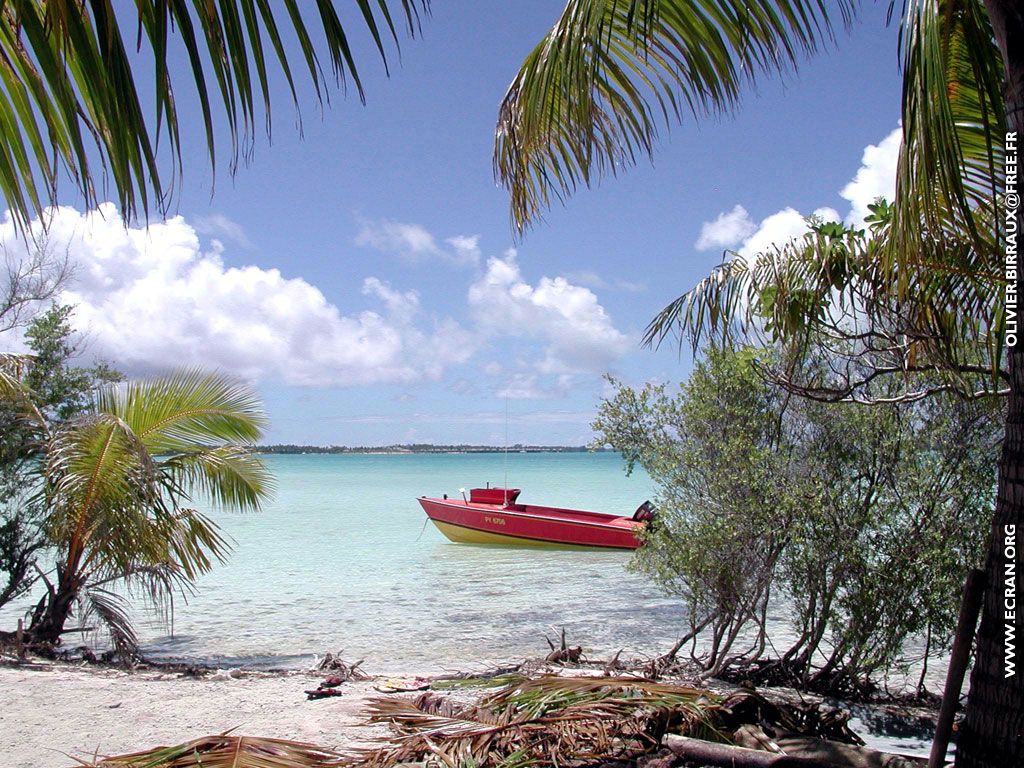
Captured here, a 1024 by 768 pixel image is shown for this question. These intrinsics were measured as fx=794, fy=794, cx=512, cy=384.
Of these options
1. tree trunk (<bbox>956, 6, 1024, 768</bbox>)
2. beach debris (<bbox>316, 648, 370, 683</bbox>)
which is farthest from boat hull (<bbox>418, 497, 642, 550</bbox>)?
tree trunk (<bbox>956, 6, 1024, 768</bbox>)

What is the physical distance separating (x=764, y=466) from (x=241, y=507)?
5.84 metres

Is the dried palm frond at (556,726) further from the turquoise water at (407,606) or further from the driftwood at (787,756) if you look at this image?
the turquoise water at (407,606)

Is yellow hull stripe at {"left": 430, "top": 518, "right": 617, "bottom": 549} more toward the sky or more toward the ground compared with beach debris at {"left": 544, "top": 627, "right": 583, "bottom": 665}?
more toward the ground

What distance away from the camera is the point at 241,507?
9.12m

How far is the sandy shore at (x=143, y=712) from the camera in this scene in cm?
470

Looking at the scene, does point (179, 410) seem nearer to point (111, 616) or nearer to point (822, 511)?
point (111, 616)

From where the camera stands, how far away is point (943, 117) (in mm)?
2170

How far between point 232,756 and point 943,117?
10.8 feet

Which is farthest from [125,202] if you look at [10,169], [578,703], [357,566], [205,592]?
[357,566]

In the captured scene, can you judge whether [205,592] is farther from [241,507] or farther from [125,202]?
[125,202]

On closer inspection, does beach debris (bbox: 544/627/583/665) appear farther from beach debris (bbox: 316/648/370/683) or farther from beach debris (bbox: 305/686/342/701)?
beach debris (bbox: 305/686/342/701)

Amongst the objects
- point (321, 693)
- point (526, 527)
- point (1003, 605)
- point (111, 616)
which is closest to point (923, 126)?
point (1003, 605)

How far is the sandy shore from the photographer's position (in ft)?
15.4

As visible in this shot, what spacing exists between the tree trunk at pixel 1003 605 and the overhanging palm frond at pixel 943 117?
0.48ft
